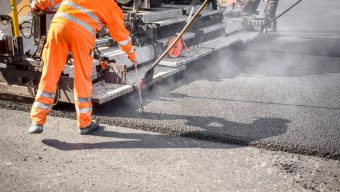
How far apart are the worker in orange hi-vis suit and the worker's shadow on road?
1.18 feet

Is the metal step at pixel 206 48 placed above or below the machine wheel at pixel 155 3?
below

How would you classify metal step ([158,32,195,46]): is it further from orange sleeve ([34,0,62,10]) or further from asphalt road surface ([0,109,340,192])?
asphalt road surface ([0,109,340,192])

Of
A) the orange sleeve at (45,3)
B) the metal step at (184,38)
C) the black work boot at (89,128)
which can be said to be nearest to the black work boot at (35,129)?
the black work boot at (89,128)

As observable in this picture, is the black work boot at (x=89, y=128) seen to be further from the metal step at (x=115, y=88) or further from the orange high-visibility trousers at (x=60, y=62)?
the metal step at (x=115, y=88)

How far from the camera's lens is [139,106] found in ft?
16.3

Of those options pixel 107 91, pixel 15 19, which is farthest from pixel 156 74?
pixel 15 19

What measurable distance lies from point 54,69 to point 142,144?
1.22m

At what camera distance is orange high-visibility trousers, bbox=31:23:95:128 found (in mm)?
3801

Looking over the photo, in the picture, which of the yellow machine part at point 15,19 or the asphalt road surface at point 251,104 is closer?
the asphalt road surface at point 251,104

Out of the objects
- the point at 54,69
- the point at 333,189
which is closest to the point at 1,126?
the point at 54,69

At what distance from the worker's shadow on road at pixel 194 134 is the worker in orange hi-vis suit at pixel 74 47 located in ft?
1.18

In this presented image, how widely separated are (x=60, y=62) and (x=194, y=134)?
5.34ft

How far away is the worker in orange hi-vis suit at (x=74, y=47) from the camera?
3809 millimetres

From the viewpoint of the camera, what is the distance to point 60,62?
389 centimetres
